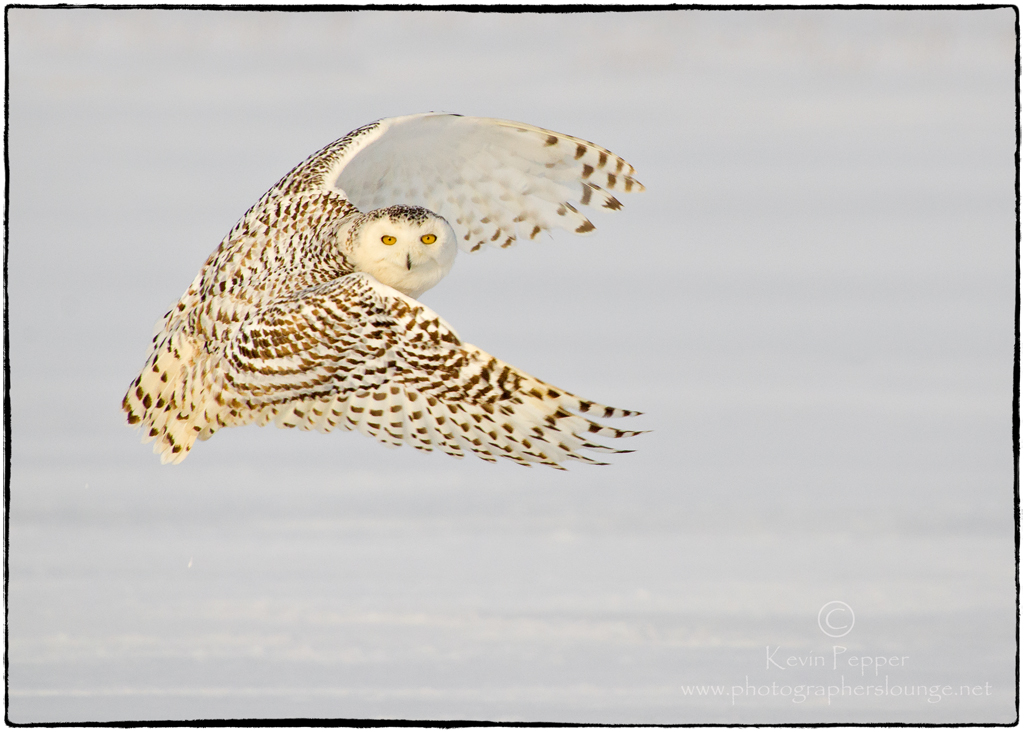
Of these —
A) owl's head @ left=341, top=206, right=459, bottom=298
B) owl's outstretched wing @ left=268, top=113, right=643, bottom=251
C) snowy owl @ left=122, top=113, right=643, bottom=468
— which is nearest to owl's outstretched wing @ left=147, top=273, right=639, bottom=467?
snowy owl @ left=122, top=113, right=643, bottom=468

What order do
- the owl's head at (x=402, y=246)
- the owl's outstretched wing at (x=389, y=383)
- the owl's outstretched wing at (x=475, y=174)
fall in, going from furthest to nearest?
1. the owl's outstretched wing at (x=475, y=174)
2. the owl's head at (x=402, y=246)
3. the owl's outstretched wing at (x=389, y=383)

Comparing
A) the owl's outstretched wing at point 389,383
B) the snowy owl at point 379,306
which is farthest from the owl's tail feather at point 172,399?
the owl's outstretched wing at point 389,383

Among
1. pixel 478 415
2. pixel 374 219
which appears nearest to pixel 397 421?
pixel 478 415

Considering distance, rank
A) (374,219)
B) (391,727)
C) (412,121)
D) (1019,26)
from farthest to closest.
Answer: (1019,26), (412,121), (374,219), (391,727)

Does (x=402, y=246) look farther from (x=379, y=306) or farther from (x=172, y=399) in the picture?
(x=172, y=399)

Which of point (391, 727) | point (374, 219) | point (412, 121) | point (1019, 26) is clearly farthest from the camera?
point (1019, 26)

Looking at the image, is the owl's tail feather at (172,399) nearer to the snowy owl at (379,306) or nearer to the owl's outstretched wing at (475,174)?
the snowy owl at (379,306)

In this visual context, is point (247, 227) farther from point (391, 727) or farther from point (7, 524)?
point (391, 727)
